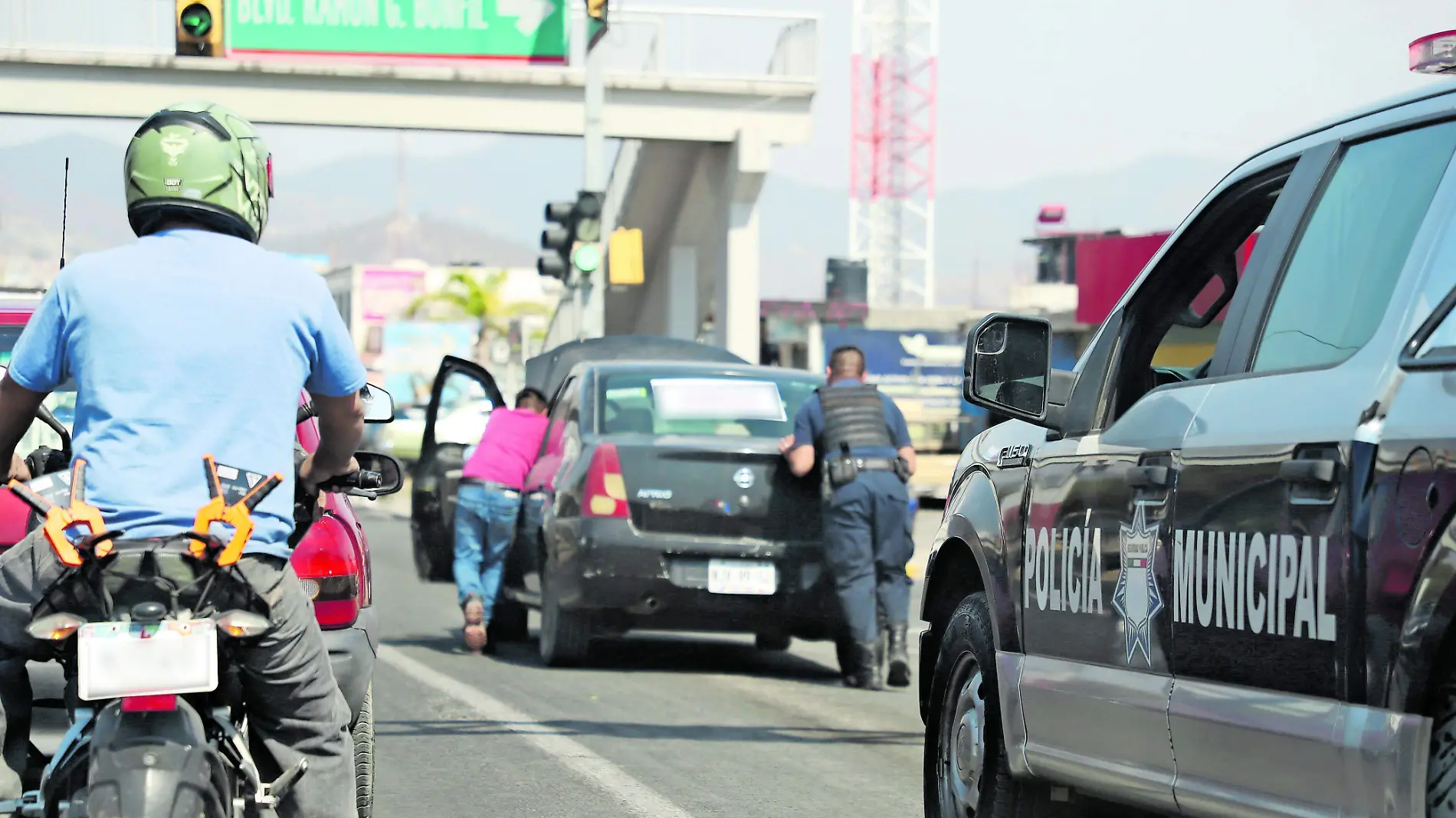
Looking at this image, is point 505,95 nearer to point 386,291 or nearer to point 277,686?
point 277,686

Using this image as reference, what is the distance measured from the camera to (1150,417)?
14.7ft

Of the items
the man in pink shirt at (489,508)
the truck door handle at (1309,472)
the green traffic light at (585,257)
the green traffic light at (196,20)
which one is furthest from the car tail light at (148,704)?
the green traffic light at (196,20)

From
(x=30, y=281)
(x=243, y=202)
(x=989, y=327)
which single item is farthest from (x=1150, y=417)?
(x=30, y=281)

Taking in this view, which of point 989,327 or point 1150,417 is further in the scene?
point 989,327

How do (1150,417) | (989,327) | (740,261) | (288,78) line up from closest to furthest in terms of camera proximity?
(1150,417) → (989,327) → (288,78) → (740,261)

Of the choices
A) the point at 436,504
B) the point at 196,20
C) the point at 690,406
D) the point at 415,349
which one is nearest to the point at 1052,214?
the point at 415,349

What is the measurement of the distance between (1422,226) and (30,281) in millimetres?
6582

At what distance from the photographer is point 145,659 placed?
11.5 ft

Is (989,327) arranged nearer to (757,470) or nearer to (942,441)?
(757,470)

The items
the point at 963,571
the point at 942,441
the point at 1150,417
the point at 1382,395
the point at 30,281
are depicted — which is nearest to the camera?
the point at 1382,395

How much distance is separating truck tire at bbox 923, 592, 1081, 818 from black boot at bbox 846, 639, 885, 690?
430 cm

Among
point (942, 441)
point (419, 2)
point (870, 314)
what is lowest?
point (942, 441)

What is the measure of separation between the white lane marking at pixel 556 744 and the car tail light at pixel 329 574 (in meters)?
1.50

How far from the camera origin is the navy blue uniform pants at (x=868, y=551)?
33.5 ft
